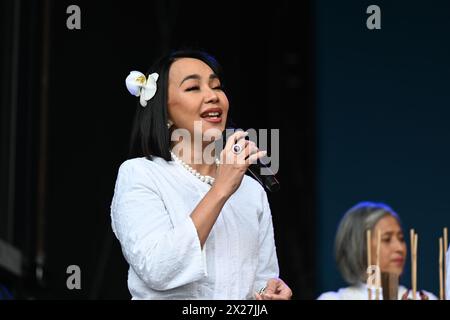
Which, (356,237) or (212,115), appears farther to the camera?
(356,237)

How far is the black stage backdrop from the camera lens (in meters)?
4.10

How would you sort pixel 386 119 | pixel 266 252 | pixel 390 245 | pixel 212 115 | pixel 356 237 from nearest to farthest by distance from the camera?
pixel 212 115, pixel 266 252, pixel 390 245, pixel 356 237, pixel 386 119

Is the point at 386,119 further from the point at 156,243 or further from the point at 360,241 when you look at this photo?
the point at 156,243

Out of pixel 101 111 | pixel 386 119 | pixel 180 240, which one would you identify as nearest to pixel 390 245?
pixel 386 119

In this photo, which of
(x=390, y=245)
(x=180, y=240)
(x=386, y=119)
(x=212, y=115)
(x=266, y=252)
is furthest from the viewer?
(x=386, y=119)

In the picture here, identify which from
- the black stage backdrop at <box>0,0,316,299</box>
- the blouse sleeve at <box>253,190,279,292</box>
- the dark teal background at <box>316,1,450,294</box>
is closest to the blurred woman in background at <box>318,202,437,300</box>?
the dark teal background at <box>316,1,450,294</box>

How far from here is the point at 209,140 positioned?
2576mm

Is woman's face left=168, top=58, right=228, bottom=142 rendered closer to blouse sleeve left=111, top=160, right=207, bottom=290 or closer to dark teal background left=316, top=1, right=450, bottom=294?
blouse sleeve left=111, top=160, right=207, bottom=290

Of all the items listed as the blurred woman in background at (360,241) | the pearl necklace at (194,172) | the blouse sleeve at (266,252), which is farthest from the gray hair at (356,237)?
the pearl necklace at (194,172)

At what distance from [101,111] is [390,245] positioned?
120cm

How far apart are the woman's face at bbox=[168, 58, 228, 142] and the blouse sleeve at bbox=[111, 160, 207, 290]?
0.21 m

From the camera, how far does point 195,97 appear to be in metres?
2.59

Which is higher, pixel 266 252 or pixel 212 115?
pixel 212 115

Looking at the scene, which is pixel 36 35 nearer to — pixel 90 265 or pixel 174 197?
pixel 90 265
